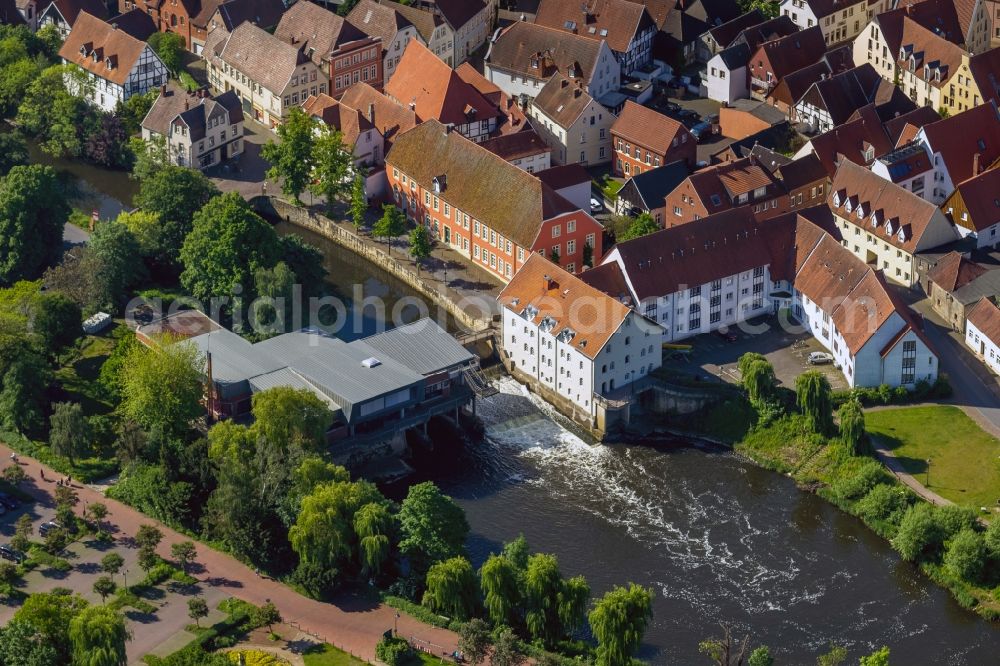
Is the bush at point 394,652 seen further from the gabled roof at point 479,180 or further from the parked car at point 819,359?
the gabled roof at point 479,180

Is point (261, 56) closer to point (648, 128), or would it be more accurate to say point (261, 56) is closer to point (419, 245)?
point (419, 245)

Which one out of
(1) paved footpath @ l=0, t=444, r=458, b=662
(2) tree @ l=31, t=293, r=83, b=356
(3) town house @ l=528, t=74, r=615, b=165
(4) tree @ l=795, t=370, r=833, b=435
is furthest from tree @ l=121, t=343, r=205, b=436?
(3) town house @ l=528, t=74, r=615, b=165

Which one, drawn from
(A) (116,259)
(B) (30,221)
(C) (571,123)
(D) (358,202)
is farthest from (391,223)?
(B) (30,221)

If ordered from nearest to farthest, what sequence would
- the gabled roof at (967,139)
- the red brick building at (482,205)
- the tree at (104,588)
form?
the tree at (104,588), the red brick building at (482,205), the gabled roof at (967,139)

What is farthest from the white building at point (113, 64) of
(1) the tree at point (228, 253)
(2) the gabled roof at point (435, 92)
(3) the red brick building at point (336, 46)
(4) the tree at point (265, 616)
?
(4) the tree at point (265, 616)

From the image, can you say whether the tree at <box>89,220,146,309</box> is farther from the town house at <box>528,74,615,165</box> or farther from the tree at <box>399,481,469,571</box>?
the tree at <box>399,481,469,571</box>
